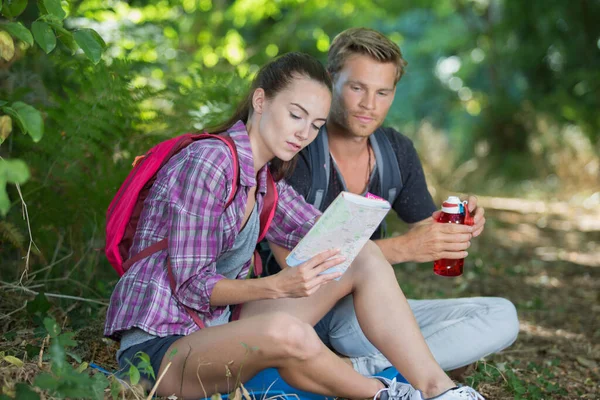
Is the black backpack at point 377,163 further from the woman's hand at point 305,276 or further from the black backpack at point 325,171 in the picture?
the woman's hand at point 305,276

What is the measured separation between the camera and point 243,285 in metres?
2.45

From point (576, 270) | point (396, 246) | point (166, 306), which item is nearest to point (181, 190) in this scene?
point (166, 306)

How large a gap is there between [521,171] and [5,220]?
1101 centimetres

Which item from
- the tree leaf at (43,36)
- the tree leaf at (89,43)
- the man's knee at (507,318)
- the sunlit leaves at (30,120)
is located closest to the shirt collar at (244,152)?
the tree leaf at (89,43)

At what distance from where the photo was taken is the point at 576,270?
656 cm

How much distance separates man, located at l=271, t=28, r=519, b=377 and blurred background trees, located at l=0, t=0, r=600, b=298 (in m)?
1.03

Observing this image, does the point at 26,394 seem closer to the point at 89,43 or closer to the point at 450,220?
the point at 89,43

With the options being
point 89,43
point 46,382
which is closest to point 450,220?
point 89,43

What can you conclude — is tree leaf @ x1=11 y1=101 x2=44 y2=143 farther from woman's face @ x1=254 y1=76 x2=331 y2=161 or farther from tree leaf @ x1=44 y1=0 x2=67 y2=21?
woman's face @ x1=254 y1=76 x2=331 y2=161

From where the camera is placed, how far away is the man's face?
3350 mm

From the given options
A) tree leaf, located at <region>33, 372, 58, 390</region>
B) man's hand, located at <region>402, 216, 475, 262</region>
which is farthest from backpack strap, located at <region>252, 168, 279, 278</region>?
tree leaf, located at <region>33, 372, 58, 390</region>

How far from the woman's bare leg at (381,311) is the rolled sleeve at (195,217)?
1.63ft

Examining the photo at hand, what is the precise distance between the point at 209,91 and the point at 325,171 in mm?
1420

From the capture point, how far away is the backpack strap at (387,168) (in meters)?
3.48
